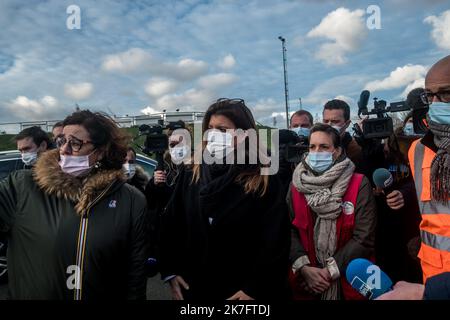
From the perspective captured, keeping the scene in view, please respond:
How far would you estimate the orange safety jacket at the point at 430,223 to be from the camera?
157 cm

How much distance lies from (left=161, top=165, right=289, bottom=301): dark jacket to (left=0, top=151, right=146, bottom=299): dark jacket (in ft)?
1.03

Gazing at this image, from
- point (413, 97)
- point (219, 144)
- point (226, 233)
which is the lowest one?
point (226, 233)

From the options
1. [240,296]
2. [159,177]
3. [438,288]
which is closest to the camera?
[438,288]

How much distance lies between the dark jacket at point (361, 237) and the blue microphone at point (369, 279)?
73cm

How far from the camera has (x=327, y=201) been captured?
8.15 ft

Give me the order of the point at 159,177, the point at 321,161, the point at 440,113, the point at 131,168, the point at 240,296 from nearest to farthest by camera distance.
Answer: the point at 440,113 → the point at 240,296 → the point at 321,161 → the point at 159,177 → the point at 131,168

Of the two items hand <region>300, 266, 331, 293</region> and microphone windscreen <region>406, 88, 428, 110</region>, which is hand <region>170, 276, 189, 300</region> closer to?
hand <region>300, 266, 331, 293</region>

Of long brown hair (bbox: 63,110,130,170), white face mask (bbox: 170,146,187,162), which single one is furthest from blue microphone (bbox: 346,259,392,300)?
white face mask (bbox: 170,146,187,162)

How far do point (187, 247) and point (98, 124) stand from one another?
967mm

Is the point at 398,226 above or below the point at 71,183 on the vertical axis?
below

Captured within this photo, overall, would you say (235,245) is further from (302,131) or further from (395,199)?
(302,131)

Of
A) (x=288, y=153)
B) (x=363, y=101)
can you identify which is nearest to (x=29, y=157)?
(x=288, y=153)

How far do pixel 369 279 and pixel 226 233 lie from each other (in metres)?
0.80
